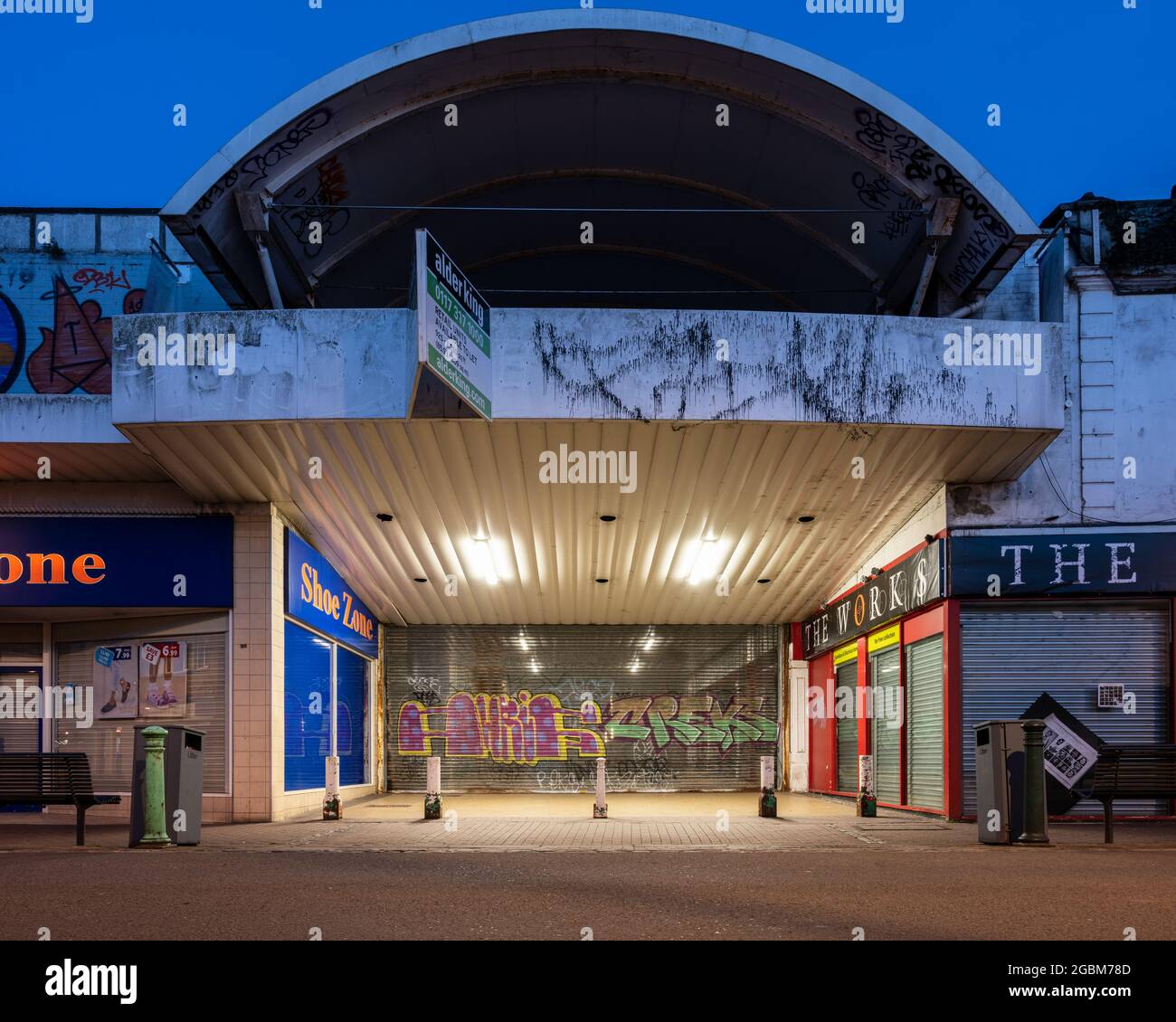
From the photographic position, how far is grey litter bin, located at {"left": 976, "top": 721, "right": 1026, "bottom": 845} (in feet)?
34.4

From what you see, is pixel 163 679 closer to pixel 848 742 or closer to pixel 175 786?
pixel 175 786

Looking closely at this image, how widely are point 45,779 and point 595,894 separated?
6.72m

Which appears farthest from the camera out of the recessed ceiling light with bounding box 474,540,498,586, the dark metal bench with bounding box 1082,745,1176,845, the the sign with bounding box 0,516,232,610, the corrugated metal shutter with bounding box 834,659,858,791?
the corrugated metal shutter with bounding box 834,659,858,791

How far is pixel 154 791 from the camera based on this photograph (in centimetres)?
1049

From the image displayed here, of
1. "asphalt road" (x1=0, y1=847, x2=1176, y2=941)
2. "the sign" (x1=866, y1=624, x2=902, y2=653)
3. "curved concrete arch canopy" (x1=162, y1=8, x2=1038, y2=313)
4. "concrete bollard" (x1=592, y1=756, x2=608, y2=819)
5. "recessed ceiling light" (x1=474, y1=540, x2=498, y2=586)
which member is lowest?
"concrete bollard" (x1=592, y1=756, x2=608, y2=819)

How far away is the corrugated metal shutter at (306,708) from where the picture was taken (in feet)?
49.9

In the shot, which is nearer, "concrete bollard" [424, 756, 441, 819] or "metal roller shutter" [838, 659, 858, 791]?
"concrete bollard" [424, 756, 441, 819]

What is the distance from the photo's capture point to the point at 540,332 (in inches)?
467

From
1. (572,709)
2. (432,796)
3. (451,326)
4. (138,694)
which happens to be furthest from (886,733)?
(138,694)

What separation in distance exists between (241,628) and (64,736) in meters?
3.20

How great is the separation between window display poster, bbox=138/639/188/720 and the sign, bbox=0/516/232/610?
77 centimetres

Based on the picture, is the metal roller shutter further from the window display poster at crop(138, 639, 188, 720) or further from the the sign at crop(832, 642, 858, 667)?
the window display poster at crop(138, 639, 188, 720)

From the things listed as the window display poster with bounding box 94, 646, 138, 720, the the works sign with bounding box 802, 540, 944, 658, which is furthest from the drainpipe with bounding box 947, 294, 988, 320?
the window display poster with bounding box 94, 646, 138, 720

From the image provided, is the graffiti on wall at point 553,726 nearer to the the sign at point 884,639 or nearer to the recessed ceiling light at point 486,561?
the recessed ceiling light at point 486,561
